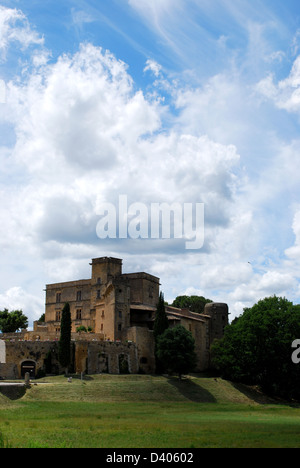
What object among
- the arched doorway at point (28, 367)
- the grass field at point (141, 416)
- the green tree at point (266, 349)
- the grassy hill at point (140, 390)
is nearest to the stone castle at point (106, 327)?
the arched doorway at point (28, 367)

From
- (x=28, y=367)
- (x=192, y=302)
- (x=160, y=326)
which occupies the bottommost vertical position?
(x=28, y=367)

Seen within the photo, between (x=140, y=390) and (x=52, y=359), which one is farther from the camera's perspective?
(x=52, y=359)

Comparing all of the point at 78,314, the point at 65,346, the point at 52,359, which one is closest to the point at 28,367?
the point at 52,359

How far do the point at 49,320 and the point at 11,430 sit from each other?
6953cm

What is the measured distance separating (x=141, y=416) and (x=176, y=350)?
89.8 feet

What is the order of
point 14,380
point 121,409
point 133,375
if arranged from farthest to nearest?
point 133,375, point 14,380, point 121,409

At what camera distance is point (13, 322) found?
9812 cm

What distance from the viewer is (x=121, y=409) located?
49.4m

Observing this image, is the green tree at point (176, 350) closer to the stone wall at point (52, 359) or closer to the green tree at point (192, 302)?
the stone wall at point (52, 359)

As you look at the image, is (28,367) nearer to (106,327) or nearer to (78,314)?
(106,327)

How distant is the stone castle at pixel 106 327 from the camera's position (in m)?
70.1
